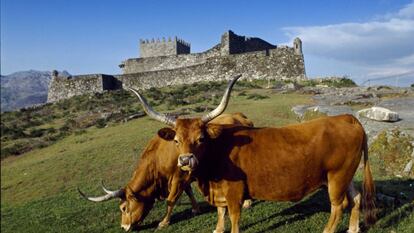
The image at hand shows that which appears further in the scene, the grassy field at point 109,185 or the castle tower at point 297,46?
the castle tower at point 297,46

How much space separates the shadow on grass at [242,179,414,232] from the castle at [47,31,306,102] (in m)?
30.2

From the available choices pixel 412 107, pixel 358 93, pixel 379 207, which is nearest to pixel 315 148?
pixel 379 207

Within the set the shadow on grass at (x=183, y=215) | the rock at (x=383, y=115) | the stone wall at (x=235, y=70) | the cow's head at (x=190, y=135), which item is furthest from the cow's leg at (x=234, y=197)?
Result: the stone wall at (x=235, y=70)

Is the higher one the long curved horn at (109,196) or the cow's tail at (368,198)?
the cow's tail at (368,198)

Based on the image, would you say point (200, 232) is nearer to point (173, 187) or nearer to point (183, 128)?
point (173, 187)

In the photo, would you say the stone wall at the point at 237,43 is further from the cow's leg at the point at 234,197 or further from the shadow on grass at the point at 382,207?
the cow's leg at the point at 234,197

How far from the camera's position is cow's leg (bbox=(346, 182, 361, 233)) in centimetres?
675

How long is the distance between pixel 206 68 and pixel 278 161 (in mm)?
37149

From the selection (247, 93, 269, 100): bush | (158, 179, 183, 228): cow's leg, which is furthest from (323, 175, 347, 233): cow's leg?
(247, 93, 269, 100): bush

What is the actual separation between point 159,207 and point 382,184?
510 centimetres

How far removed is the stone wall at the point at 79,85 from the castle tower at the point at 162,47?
42.8 ft

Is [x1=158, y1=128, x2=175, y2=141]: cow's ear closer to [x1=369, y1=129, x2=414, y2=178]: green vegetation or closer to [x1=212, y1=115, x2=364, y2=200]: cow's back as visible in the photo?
[x1=212, y1=115, x2=364, y2=200]: cow's back

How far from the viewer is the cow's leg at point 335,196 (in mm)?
6414

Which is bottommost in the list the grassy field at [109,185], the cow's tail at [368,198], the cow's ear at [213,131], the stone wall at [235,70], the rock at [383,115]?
the grassy field at [109,185]
